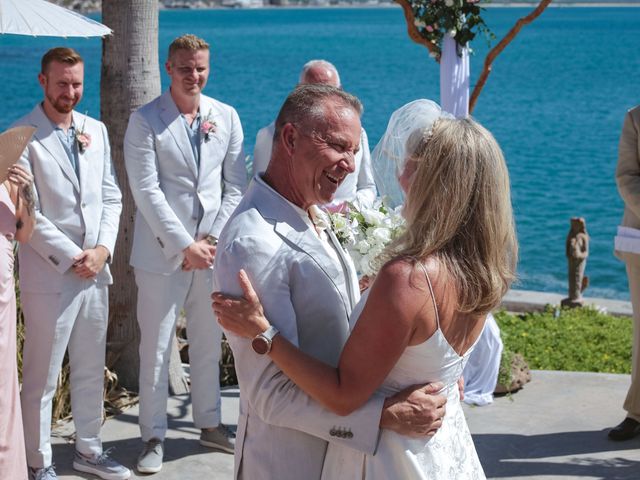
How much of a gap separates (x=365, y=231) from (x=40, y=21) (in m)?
1.78

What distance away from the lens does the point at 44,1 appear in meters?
4.70

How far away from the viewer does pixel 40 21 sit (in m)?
4.38

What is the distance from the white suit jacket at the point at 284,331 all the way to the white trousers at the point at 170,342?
2583 millimetres

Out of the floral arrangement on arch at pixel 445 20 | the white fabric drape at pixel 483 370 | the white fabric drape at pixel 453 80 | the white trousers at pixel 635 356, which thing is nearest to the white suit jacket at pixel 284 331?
the white trousers at pixel 635 356

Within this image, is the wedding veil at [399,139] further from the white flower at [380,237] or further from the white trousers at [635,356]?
the white trousers at [635,356]

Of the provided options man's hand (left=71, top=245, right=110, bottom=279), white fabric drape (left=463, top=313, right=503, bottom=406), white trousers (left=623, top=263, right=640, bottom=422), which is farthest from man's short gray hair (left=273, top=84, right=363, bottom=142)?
white fabric drape (left=463, top=313, right=503, bottom=406)

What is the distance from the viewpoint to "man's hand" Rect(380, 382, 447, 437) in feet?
9.07

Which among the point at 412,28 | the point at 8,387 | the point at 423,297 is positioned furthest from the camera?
the point at 412,28

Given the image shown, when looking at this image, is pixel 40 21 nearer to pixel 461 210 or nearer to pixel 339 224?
pixel 339 224

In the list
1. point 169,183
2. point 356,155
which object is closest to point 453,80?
point 356,155

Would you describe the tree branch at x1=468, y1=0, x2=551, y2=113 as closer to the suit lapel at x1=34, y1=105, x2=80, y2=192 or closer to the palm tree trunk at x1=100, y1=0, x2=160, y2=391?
the palm tree trunk at x1=100, y1=0, x2=160, y2=391

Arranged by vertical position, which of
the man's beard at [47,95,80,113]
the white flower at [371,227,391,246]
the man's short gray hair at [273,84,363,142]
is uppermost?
the man's short gray hair at [273,84,363,142]

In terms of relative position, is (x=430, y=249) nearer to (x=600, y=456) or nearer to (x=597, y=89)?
(x=600, y=456)

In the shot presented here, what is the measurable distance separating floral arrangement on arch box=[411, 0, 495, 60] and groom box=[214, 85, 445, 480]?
13.2 feet
